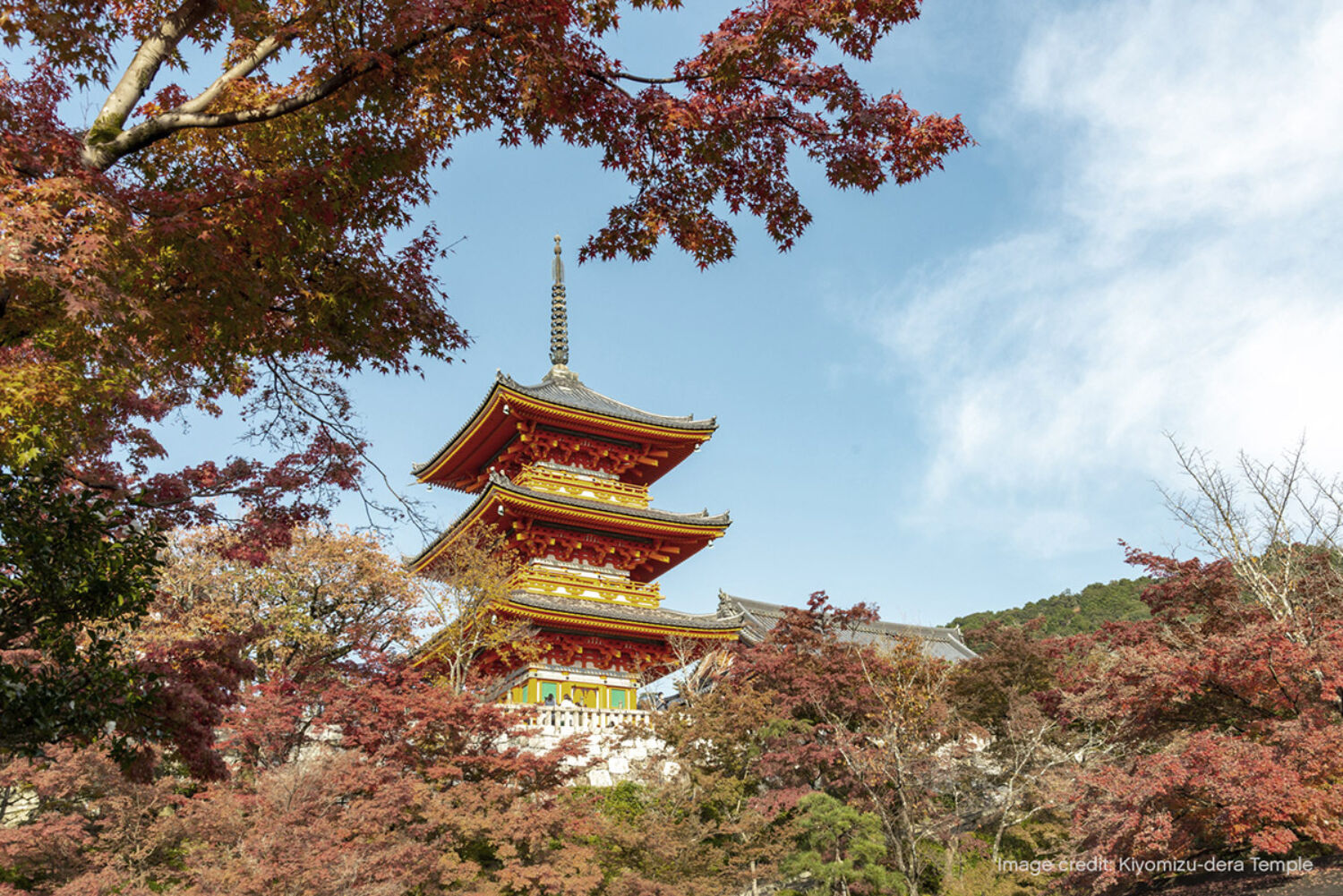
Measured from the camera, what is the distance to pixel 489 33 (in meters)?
4.86

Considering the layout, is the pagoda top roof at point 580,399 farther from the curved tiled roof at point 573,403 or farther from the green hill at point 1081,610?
the green hill at point 1081,610

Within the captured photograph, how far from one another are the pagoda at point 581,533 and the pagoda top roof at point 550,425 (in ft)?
0.13

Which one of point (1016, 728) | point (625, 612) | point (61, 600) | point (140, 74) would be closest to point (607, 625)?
point (625, 612)

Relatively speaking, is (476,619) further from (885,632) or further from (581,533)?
(885,632)

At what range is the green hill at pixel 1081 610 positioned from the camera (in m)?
45.3

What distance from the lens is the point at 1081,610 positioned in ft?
166

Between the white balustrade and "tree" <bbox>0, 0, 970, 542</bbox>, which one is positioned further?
the white balustrade

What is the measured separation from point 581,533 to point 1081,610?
125 feet

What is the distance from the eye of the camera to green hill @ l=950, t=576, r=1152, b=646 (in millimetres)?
45281

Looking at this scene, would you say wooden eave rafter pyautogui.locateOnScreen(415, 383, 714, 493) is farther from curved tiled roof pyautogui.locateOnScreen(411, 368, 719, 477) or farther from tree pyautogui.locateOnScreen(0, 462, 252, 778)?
tree pyautogui.locateOnScreen(0, 462, 252, 778)

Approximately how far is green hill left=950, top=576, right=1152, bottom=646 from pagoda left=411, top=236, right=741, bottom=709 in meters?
25.1

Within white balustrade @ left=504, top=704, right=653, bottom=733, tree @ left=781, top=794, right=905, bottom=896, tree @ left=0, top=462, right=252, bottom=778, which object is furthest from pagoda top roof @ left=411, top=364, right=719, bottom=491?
tree @ left=0, top=462, right=252, bottom=778

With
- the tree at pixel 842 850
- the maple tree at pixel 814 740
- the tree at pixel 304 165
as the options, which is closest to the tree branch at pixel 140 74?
→ the tree at pixel 304 165

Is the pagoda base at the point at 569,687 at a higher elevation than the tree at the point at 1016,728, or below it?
higher
